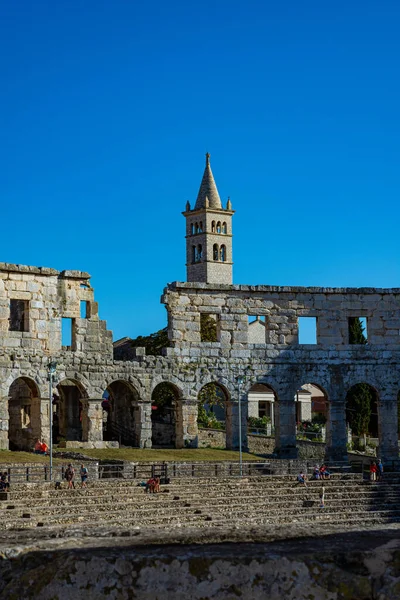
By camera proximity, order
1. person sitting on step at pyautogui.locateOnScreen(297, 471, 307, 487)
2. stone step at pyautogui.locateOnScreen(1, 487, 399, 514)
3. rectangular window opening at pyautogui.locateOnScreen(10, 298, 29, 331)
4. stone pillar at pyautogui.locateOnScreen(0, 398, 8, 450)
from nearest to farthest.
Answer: stone step at pyautogui.locateOnScreen(1, 487, 399, 514) < person sitting on step at pyautogui.locateOnScreen(297, 471, 307, 487) < stone pillar at pyautogui.locateOnScreen(0, 398, 8, 450) < rectangular window opening at pyautogui.locateOnScreen(10, 298, 29, 331)

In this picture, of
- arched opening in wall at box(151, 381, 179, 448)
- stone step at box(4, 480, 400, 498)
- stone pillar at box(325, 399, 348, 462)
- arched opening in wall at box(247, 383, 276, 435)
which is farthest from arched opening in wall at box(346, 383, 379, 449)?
stone step at box(4, 480, 400, 498)

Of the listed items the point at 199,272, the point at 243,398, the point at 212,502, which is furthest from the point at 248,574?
the point at 199,272

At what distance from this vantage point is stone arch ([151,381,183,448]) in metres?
46.6

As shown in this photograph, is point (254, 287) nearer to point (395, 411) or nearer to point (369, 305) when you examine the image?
point (369, 305)

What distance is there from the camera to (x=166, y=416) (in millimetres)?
60750

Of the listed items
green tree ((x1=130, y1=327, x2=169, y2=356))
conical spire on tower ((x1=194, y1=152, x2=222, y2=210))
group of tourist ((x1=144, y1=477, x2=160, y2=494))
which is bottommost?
group of tourist ((x1=144, y1=477, x2=160, y2=494))

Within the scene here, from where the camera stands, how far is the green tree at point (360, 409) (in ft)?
218

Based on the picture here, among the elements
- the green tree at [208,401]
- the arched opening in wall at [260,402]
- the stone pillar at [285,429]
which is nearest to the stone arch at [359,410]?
the arched opening in wall at [260,402]

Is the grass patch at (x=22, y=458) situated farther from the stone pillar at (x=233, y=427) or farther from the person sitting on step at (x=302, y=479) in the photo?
the stone pillar at (x=233, y=427)

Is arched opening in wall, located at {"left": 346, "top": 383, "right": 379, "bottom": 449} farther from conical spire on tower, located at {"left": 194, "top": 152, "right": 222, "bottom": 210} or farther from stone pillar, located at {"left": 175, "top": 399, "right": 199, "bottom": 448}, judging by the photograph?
conical spire on tower, located at {"left": 194, "top": 152, "right": 222, "bottom": 210}

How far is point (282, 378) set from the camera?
155 ft

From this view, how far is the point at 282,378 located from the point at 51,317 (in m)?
11.3

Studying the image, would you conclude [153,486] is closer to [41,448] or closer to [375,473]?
[375,473]

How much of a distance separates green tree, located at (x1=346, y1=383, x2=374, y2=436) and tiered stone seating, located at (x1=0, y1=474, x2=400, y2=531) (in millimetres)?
29828
